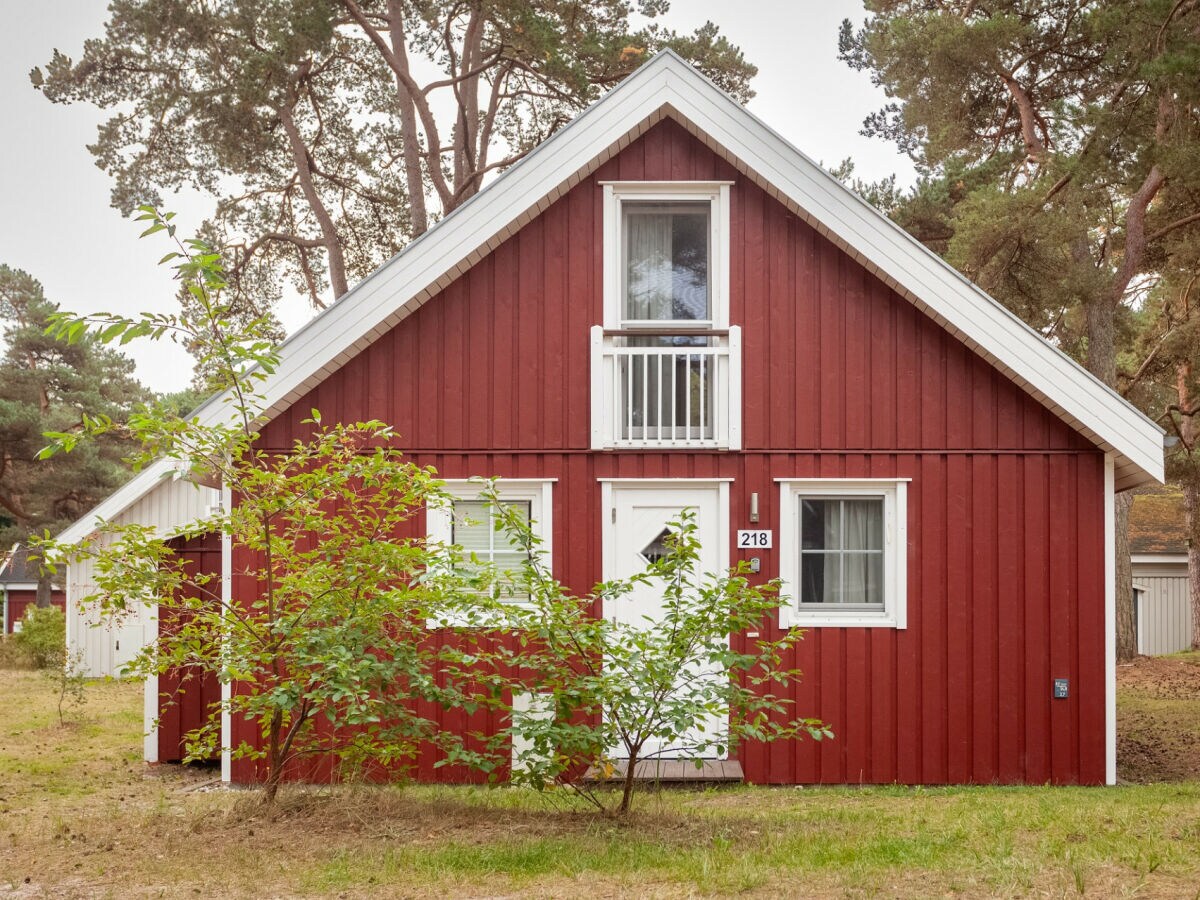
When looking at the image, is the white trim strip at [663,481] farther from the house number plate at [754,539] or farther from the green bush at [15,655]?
the green bush at [15,655]

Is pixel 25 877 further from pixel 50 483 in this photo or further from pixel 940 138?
pixel 50 483

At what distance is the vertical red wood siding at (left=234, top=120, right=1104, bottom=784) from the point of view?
984cm

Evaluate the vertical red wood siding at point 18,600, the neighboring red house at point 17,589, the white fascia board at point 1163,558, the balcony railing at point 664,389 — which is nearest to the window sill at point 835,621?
the balcony railing at point 664,389

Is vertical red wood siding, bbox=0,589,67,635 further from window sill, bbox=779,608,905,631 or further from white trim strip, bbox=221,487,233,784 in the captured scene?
window sill, bbox=779,608,905,631

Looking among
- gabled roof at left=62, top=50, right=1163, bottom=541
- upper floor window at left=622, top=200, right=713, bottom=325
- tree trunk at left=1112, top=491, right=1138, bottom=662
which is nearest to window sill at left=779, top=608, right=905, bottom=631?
gabled roof at left=62, top=50, right=1163, bottom=541

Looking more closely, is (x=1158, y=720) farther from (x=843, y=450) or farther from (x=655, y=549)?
(x=655, y=549)

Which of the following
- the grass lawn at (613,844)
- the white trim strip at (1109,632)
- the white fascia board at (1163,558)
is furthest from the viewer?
the white fascia board at (1163,558)

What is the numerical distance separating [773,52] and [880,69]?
219 cm

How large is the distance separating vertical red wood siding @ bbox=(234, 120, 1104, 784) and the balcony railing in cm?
15

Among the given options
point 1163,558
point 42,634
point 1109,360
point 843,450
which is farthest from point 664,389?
point 1163,558

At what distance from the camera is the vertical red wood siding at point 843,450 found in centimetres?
984

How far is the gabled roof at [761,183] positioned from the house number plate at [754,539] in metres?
2.32

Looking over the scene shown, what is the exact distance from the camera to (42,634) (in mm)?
22484

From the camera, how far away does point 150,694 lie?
11.4 meters
